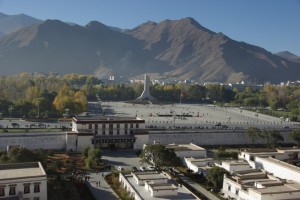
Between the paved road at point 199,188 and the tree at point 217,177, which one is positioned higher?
the tree at point 217,177

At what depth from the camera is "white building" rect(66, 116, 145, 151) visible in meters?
24.5

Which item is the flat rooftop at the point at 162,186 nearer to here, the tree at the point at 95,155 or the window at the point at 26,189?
the window at the point at 26,189

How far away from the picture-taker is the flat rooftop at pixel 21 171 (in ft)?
46.0

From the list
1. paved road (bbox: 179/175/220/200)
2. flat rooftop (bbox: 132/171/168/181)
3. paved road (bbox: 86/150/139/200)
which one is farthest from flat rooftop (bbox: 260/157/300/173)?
paved road (bbox: 86/150/139/200)

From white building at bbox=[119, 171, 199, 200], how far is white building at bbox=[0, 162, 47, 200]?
374 cm

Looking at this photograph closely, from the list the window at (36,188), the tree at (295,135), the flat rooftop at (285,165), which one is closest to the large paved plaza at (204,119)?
the tree at (295,135)

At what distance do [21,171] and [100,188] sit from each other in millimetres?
3931

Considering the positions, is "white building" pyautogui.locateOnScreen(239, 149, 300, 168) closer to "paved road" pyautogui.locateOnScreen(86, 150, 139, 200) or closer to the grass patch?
"paved road" pyautogui.locateOnScreen(86, 150, 139, 200)

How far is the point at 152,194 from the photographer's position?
1566 cm

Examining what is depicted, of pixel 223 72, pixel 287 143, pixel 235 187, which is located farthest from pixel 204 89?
pixel 223 72

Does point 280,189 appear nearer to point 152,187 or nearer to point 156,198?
point 156,198

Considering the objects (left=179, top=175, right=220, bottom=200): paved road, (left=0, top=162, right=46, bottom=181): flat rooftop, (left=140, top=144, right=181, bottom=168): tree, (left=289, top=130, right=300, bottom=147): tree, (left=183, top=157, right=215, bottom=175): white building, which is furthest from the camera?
(left=289, top=130, right=300, bottom=147): tree

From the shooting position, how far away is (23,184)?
13812mm

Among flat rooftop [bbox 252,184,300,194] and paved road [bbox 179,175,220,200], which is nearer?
flat rooftop [bbox 252,184,300,194]
